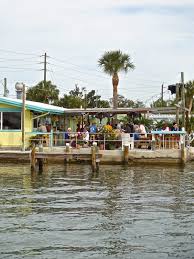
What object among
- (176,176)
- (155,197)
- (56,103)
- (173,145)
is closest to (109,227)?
(155,197)

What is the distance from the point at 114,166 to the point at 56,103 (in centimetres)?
2962

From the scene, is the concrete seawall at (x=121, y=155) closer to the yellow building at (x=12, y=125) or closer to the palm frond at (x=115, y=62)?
the yellow building at (x=12, y=125)

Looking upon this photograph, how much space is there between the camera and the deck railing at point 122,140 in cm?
2969

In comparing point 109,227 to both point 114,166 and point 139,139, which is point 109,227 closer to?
point 114,166

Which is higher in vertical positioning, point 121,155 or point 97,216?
point 121,155

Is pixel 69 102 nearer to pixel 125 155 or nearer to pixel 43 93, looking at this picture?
pixel 43 93

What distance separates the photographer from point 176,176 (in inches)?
985

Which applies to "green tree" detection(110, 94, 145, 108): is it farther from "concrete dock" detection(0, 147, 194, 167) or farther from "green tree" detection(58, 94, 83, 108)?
"concrete dock" detection(0, 147, 194, 167)

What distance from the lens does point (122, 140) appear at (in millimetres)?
29578

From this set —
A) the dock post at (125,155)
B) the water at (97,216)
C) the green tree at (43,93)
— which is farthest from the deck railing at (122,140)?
the green tree at (43,93)

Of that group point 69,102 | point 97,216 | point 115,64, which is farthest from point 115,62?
point 97,216

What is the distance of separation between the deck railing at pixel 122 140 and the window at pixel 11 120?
3.15 ft

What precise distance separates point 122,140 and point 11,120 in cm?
735

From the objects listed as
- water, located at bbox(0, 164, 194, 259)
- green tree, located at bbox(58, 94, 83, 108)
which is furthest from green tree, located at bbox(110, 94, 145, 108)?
water, located at bbox(0, 164, 194, 259)
